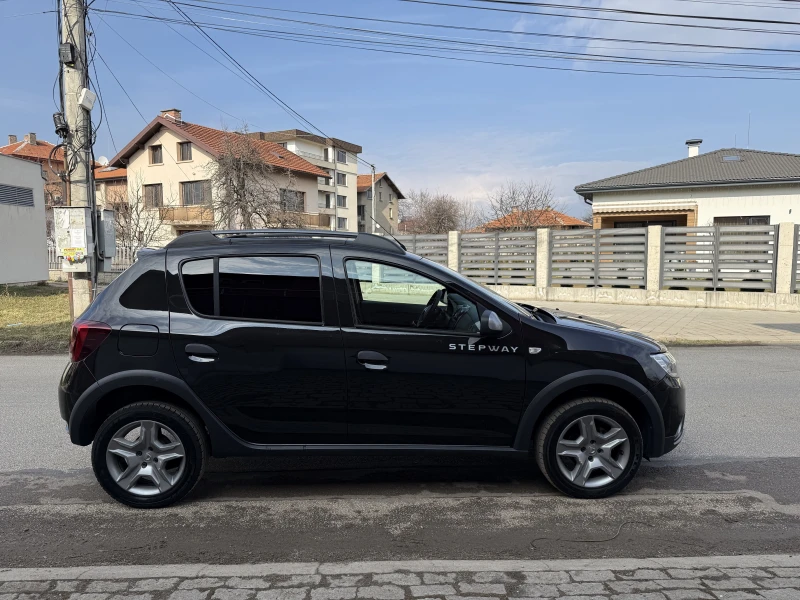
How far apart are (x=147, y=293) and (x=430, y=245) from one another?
17467mm

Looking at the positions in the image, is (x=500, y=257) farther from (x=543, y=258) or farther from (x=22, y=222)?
(x=22, y=222)

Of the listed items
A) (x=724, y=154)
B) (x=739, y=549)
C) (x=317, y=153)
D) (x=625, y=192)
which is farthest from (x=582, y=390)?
(x=317, y=153)

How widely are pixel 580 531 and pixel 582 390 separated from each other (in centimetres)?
91

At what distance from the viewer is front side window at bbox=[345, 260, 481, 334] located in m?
4.05

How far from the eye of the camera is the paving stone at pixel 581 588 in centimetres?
293

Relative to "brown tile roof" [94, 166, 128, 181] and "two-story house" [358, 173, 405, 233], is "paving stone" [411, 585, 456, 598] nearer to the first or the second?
"brown tile roof" [94, 166, 128, 181]

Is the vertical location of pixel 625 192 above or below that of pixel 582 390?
above

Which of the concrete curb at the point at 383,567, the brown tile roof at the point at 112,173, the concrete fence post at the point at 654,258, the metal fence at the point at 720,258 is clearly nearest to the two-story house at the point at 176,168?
the brown tile roof at the point at 112,173

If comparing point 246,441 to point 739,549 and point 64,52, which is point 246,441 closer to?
point 739,549

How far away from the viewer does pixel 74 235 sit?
1020cm

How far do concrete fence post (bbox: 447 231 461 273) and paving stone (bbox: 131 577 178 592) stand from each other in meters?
17.9

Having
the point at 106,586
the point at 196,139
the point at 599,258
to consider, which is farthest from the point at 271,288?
the point at 196,139

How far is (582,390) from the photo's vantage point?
13.4ft

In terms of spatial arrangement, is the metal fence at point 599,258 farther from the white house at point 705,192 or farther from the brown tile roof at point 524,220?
the brown tile roof at point 524,220
